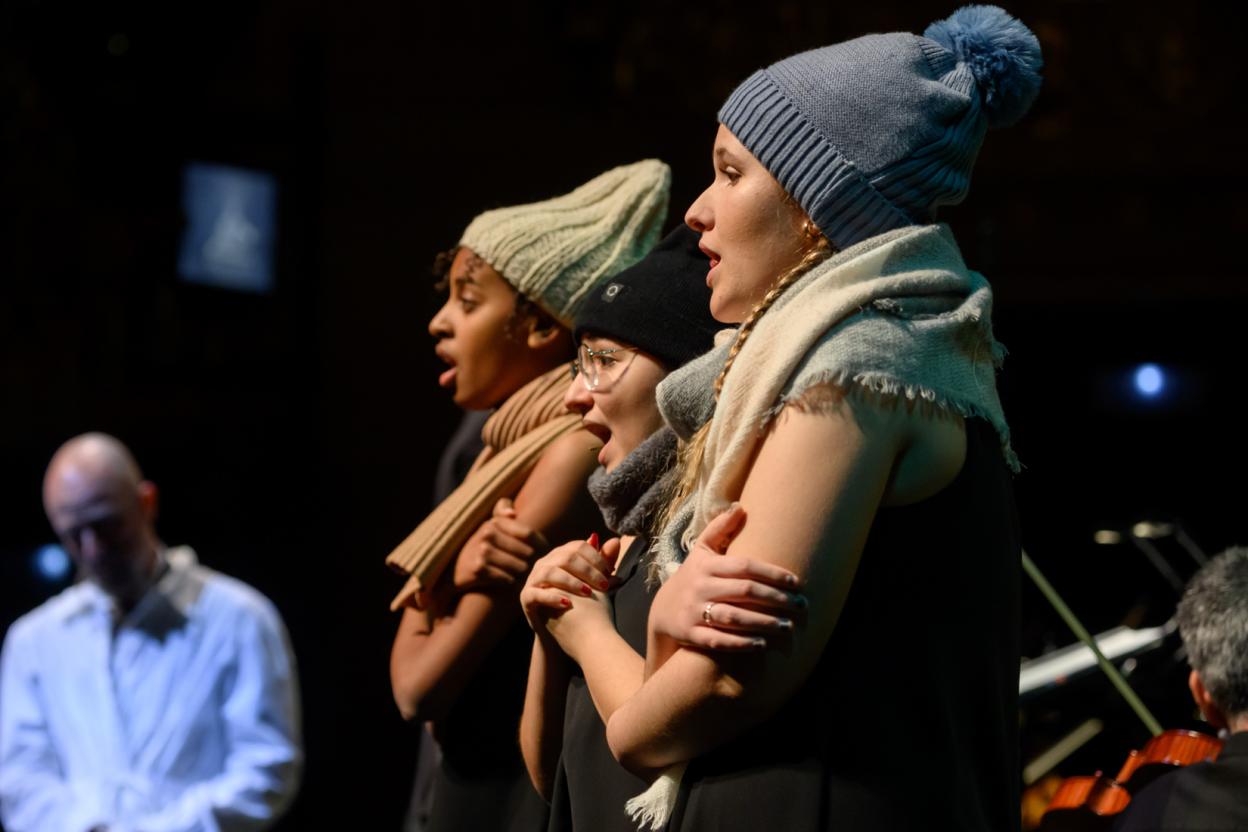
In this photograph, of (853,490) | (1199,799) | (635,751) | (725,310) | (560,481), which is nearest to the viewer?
(853,490)

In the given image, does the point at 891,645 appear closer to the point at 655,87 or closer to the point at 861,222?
the point at 861,222

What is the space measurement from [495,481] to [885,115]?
38.7 inches

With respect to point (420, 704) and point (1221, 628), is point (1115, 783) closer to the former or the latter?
point (1221, 628)

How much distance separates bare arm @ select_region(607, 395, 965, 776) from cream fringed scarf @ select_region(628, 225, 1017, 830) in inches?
1.0

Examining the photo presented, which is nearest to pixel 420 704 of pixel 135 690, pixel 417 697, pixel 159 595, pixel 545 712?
pixel 417 697

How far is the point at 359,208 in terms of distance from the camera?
6008mm

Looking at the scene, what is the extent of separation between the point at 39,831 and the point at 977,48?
119 inches

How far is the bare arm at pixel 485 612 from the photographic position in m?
2.27

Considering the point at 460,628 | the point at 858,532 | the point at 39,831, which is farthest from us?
the point at 39,831

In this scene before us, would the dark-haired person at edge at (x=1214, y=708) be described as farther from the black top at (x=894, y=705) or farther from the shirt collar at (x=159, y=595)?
the shirt collar at (x=159, y=595)

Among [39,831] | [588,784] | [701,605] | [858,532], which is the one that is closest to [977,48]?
[858,532]

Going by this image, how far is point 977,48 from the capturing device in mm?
1563

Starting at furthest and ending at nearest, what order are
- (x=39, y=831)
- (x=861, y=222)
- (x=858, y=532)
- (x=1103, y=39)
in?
(x=1103, y=39) < (x=39, y=831) < (x=861, y=222) < (x=858, y=532)

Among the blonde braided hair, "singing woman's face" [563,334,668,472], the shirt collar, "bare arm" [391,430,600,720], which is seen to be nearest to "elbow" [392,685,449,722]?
"bare arm" [391,430,600,720]
